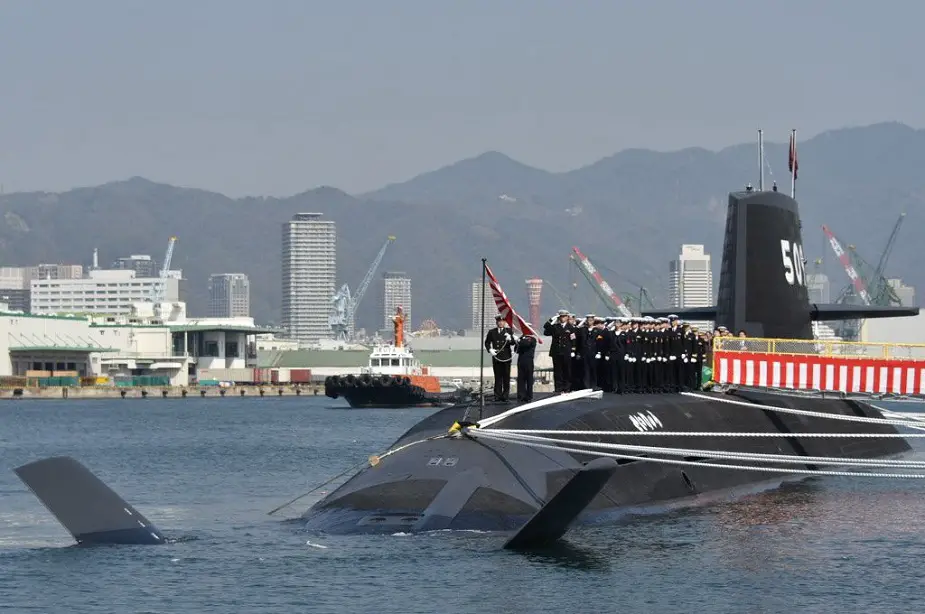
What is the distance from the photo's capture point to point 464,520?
18531mm

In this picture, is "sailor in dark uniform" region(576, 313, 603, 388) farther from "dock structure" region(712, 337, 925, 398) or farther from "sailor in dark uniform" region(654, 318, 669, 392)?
"dock structure" region(712, 337, 925, 398)

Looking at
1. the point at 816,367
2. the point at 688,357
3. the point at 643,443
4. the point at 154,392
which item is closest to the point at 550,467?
→ the point at 643,443

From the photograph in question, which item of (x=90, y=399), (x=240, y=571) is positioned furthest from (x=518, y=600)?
(x=90, y=399)

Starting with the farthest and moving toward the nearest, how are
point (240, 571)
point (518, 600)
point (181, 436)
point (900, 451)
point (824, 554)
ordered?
point (181, 436) → point (900, 451) → point (824, 554) → point (240, 571) → point (518, 600)

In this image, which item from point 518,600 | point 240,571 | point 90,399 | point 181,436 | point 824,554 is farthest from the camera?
point 90,399

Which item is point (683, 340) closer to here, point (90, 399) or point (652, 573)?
point (652, 573)

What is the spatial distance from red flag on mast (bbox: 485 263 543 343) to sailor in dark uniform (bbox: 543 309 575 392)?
208cm

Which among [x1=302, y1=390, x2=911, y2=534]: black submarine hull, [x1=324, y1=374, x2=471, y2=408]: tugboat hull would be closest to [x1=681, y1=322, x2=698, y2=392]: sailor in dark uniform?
[x1=302, y1=390, x2=911, y2=534]: black submarine hull

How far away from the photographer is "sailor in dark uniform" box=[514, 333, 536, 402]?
2295cm

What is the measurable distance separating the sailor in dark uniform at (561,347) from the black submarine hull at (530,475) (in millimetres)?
1159

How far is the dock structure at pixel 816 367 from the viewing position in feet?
93.2

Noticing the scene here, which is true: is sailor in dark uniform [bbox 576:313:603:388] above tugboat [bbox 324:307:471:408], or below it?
above

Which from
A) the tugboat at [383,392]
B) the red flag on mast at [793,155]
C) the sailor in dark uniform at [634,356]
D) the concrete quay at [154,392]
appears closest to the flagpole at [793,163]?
the red flag on mast at [793,155]

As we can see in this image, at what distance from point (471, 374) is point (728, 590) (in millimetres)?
166440
